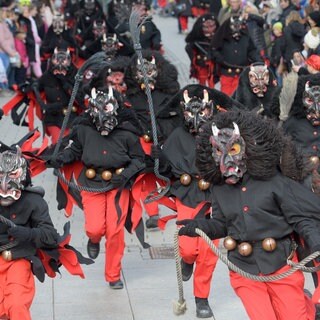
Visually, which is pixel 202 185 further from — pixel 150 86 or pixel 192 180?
pixel 150 86

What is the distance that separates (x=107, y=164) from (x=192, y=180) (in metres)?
0.93

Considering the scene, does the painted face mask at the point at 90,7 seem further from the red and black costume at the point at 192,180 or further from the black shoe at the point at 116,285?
the black shoe at the point at 116,285

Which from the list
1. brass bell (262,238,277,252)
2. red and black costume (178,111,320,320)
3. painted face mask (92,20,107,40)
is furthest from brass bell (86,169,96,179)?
painted face mask (92,20,107,40)

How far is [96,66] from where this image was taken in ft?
36.6

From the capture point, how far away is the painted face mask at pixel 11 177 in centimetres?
725

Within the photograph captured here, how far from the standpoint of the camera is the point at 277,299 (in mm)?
6848

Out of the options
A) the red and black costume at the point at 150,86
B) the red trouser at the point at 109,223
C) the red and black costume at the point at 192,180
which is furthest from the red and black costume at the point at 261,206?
the red and black costume at the point at 150,86

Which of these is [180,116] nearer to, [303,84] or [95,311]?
[303,84]

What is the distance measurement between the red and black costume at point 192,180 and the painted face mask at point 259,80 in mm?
1974

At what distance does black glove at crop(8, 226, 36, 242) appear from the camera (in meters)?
7.18

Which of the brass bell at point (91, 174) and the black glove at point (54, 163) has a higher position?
the black glove at point (54, 163)

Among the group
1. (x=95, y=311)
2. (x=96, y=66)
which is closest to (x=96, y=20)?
(x=96, y=66)

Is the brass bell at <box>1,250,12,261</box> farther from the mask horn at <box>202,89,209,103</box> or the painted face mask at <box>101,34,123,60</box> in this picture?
the painted face mask at <box>101,34,123,60</box>

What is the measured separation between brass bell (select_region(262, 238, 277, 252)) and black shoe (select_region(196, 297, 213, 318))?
1.87 m
